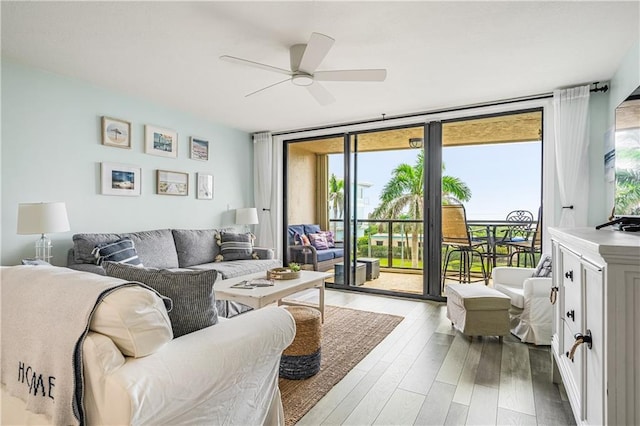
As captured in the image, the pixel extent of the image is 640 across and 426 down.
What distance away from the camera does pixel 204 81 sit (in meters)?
3.39

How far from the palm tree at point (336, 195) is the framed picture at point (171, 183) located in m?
2.21

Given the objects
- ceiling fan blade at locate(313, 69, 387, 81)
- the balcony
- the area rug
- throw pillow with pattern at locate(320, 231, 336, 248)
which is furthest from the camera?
throw pillow with pattern at locate(320, 231, 336, 248)

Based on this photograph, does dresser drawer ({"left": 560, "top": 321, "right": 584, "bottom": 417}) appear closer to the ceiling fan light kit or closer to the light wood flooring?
the light wood flooring

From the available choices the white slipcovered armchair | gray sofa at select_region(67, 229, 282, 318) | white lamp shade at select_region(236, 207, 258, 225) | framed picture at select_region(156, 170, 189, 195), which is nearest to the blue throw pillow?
white lamp shade at select_region(236, 207, 258, 225)

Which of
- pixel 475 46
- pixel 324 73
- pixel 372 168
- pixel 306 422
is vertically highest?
pixel 475 46

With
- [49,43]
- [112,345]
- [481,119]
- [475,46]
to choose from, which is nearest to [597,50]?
[475,46]

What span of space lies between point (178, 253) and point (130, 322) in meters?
3.19

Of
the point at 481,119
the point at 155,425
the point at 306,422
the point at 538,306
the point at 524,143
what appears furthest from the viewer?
the point at 524,143

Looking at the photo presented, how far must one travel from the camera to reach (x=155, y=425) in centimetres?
108

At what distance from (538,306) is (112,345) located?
3.12m

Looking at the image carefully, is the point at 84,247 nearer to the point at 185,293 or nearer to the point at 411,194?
the point at 185,293

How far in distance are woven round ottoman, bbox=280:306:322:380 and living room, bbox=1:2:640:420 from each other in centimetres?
198

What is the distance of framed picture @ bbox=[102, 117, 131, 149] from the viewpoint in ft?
11.9

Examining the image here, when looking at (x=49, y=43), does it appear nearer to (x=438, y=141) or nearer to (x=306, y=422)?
(x=306, y=422)
